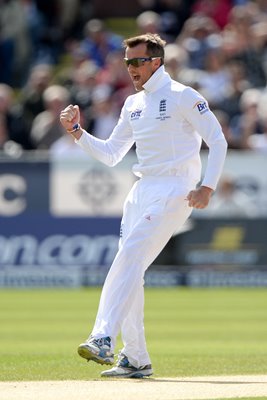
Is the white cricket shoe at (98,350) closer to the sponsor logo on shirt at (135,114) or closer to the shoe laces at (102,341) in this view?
the shoe laces at (102,341)

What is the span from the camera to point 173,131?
867cm

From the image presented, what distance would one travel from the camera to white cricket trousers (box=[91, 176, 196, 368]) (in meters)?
8.51

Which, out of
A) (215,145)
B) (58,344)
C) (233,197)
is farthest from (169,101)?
(233,197)

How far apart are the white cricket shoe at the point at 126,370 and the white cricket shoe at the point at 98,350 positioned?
421 mm

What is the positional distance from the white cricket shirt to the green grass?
145 centimetres

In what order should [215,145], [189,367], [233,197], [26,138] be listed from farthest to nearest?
1. [26,138]
2. [233,197]
3. [189,367]
4. [215,145]

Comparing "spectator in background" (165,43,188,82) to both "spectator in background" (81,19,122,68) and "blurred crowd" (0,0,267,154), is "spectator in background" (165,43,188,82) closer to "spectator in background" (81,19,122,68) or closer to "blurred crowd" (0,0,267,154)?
"blurred crowd" (0,0,267,154)

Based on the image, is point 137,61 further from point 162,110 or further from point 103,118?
point 103,118

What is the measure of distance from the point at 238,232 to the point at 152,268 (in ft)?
4.16

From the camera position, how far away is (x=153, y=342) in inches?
471

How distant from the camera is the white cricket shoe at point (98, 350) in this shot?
27.2ft

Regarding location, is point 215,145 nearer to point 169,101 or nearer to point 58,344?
point 169,101

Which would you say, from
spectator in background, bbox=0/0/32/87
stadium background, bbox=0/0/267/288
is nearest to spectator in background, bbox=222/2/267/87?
stadium background, bbox=0/0/267/288

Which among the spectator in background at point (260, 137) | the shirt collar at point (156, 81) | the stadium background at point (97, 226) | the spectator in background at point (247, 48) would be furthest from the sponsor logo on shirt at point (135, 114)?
the spectator in background at point (247, 48)
